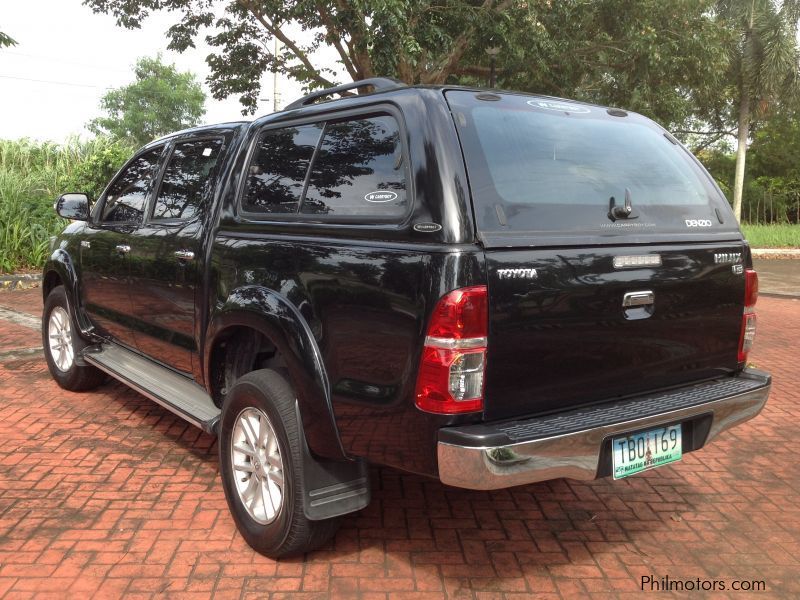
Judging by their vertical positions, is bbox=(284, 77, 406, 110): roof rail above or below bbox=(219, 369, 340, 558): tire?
above

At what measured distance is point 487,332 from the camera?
2436mm

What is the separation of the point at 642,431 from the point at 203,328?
2.11 m

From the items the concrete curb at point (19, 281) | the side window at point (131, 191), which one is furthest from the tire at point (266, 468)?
the concrete curb at point (19, 281)

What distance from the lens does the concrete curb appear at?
11.0 metres

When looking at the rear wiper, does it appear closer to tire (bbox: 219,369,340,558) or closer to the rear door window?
the rear door window

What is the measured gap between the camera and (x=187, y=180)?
4.09 m

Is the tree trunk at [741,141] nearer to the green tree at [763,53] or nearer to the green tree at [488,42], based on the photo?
the green tree at [763,53]

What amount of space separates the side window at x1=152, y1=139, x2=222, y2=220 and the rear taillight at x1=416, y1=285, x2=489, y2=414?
1.89 meters

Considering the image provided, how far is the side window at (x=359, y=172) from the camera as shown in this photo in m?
2.75

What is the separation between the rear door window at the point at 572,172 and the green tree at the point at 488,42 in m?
8.29

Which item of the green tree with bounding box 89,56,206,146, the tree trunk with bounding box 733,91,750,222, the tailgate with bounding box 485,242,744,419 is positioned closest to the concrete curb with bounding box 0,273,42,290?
the tailgate with bounding box 485,242,744,419

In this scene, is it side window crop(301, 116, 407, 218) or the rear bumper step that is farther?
side window crop(301, 116, 407, 218)

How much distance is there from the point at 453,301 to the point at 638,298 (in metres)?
0.86

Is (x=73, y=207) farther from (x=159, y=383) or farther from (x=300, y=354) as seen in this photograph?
(x=300, y=354)
